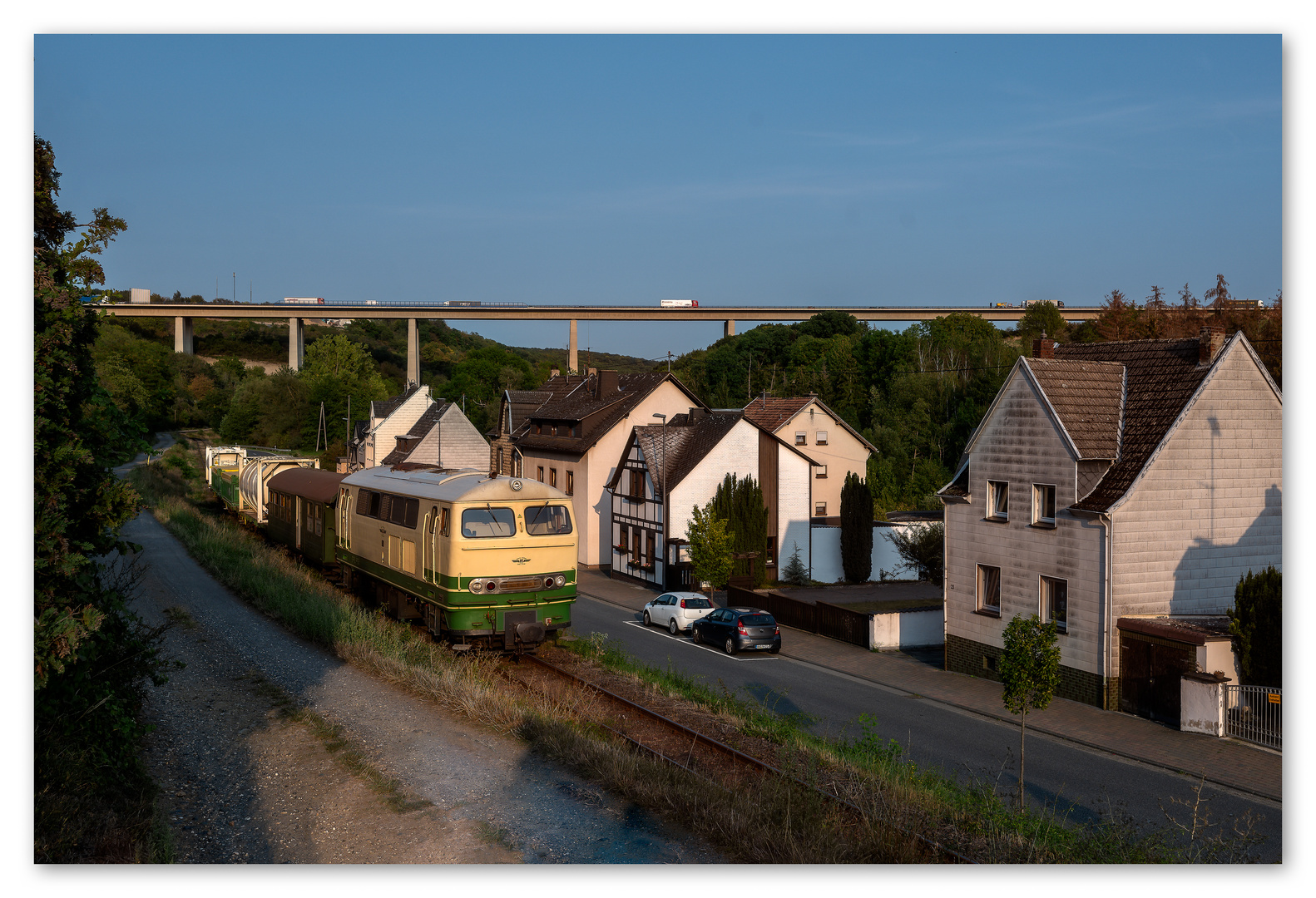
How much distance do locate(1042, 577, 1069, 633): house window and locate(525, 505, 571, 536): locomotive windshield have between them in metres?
10.5

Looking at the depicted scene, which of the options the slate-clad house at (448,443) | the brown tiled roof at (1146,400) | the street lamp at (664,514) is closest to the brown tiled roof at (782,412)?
the street lamp at (664,514)

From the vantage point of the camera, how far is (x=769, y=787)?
1084 cm

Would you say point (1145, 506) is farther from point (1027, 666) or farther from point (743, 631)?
point (743, 631)

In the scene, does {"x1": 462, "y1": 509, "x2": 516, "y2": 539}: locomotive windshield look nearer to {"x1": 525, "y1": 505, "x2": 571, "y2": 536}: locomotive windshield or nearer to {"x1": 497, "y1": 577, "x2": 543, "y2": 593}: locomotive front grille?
{"x1": 525, "y1": 505, "x2": 571, "y2": 536}: locomotive windshield

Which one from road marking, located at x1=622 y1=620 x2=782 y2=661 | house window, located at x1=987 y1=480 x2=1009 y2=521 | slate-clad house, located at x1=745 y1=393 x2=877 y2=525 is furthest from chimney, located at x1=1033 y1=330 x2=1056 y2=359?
slate-clad house, located at x1=745 y1=393 x2=877 y2=525

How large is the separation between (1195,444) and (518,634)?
13.9 m

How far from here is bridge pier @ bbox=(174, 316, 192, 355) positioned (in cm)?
9212

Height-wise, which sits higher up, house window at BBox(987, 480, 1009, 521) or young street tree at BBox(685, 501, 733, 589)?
house window at BBox(987, 480, 1009, 521)

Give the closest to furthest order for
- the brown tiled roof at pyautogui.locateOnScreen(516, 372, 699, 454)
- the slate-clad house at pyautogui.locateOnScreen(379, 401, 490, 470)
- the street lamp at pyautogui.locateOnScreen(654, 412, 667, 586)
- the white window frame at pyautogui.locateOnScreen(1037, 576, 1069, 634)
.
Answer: the white window frame at pyautogui.locateOnScreen(1037, 576, 1069, 634)
the street lamp at pyautogui.locateOnScreen(654, 412, 667, 586)
the brown tiled roof at pyautogui.locateOnScreen(516, 372, 699, 454)
the slate-clad house at pyautogui.locateOnScreen(379, 401, 490, 470)

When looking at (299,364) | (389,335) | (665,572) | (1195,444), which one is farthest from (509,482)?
(389,335)

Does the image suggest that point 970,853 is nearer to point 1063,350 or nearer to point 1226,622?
point 1226,622

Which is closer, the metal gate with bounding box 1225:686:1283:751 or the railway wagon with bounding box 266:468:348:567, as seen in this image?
the metal gate with bounding box 1225:686:1283:751

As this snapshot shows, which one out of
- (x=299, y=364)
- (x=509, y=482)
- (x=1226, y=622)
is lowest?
(x=1226, y=622)

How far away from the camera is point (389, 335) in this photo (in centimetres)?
14525
